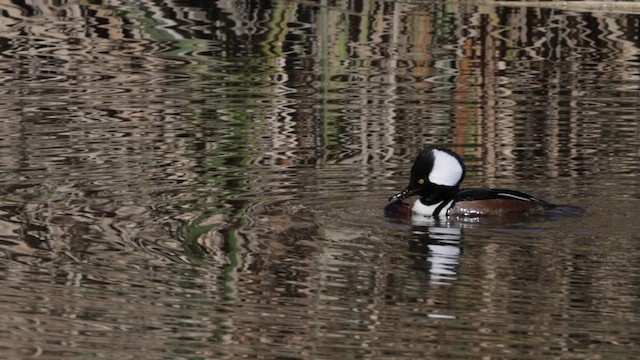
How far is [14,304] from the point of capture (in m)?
6.52

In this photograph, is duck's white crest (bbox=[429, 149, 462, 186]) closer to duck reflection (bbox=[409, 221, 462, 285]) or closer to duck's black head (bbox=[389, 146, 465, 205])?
duck's black head (bbox=[389, 146, 465, 205])

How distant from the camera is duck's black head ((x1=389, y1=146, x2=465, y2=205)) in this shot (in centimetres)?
863

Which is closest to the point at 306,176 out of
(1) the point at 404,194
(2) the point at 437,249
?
(1) the point at 404,194

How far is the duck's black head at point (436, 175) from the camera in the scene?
8633 millimetres

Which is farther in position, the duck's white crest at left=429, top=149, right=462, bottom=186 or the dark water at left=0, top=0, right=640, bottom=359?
the duck's white crest at left=429, top=149, right=462, bottom=186

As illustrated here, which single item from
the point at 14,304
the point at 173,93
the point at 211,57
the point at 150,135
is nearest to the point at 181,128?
the point at 150,135

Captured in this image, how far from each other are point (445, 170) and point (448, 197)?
0.14m

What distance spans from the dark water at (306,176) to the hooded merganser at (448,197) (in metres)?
0.09

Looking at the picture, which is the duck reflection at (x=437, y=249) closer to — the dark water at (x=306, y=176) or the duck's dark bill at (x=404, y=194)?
the dark water at (x=306, y=176)

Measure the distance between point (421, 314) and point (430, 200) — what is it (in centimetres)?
223

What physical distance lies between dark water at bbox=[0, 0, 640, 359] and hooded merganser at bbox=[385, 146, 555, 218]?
3.6 inches

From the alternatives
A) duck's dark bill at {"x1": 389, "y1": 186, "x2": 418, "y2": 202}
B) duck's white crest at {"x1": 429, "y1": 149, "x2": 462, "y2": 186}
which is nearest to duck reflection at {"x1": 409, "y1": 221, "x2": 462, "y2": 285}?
duck's dark bill at {"x1": 389, "y1": 186, "x2": 418, "y2": 202}

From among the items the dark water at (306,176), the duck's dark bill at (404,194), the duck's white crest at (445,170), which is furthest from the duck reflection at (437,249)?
the duck's white crest at (445,170)

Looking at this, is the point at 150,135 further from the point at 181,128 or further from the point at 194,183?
the point at 194,183
